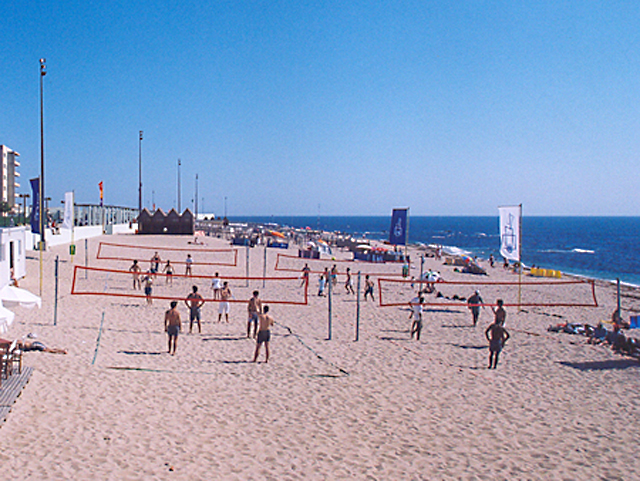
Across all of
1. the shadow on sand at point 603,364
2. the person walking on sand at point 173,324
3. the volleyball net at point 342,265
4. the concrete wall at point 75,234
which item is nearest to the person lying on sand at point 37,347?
the person walking on sand at point 173,324

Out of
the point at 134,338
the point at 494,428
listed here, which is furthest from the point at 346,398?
the point at 134,338

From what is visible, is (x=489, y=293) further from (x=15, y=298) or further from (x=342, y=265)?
(x=15, y=298)

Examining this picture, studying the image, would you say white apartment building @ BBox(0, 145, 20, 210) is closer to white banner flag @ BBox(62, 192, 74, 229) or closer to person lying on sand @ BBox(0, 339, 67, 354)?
white banner flag @ BBox(62, 192, 74, 229)

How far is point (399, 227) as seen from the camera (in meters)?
17.0

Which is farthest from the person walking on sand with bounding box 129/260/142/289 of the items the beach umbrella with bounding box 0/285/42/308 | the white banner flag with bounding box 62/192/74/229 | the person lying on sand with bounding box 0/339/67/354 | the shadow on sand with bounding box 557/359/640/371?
the shadow on sand with bounding box 557/359/640/371

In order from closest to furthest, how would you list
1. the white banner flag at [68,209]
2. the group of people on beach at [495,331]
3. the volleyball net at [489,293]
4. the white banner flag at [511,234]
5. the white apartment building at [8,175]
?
the group of people on beach at [495,331] → the white banner flag at [511,234] → the white banner flag at [68,209] → the volleyball net at [489,293] → the white apartment building at [8,175]

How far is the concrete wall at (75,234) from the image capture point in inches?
951

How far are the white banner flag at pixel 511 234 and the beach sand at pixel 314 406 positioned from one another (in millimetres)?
2986

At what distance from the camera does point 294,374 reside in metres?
8.71

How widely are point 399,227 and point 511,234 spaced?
361cm

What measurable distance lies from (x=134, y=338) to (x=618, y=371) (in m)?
9.62

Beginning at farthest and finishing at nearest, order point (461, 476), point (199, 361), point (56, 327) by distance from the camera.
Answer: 1. point (56, 327)
2. point (199, 361)
3. point (461, 476)

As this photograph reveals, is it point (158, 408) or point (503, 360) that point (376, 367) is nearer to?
point (503, 360)

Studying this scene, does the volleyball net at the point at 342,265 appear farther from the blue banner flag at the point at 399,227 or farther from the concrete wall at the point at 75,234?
the concrete wall at the point at 75,234
